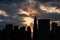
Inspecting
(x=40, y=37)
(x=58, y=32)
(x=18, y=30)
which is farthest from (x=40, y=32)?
(x=18, y=30)

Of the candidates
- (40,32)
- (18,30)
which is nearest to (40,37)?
(40,32)

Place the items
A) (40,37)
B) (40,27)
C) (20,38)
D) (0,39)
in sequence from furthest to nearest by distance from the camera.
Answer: (20,38), (0,39), (40,37), (40,27)

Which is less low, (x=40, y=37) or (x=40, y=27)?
(x=40, y=27)

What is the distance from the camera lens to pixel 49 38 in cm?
12306

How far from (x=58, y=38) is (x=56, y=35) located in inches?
106

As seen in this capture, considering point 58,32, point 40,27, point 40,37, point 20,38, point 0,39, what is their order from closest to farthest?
point 40,27
point 40,37
point 58,32
point 0,39
point 20,38

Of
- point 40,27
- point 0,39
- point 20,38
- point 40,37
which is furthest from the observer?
point 20,38

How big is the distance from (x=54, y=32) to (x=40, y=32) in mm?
23859

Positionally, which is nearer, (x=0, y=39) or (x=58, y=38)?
(x=58, y=38)

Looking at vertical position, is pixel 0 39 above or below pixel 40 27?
below

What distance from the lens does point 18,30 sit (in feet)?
575

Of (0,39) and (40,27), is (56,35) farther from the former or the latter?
(0,39)

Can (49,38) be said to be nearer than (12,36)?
Yes

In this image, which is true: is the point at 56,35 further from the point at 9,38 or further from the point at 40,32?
the point at 9,38
